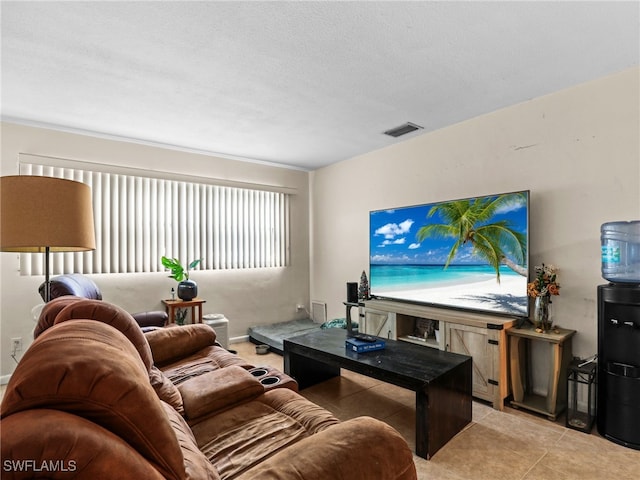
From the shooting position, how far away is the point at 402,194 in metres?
4.07

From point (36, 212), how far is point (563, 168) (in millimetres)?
3524

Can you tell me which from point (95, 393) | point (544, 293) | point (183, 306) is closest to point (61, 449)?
point (95, 393)

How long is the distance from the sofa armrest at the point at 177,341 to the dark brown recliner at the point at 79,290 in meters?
0.62

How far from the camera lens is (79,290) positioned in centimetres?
268

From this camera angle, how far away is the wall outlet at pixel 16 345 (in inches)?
130

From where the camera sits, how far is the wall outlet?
331 centimetres

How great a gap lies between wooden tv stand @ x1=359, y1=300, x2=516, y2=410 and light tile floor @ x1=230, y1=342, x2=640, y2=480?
6.9 inches

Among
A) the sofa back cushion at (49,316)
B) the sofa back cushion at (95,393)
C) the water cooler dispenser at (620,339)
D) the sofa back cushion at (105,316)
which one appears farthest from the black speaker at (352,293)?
the sofa back cushion at (95,393)

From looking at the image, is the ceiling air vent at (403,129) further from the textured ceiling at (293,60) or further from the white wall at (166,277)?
the white wall at (166,277)

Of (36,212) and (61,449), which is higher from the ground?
(36,212)

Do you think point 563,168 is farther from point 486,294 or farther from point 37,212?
point 37,212

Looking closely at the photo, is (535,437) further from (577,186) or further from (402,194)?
(402,194)

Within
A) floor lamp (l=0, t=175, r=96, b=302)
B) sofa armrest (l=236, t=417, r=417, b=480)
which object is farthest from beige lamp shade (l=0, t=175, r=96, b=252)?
sofa armrest (l=236, t=417, r=417, b=480)

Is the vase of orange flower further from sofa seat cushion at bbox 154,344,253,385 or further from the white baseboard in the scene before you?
the white baseboard
